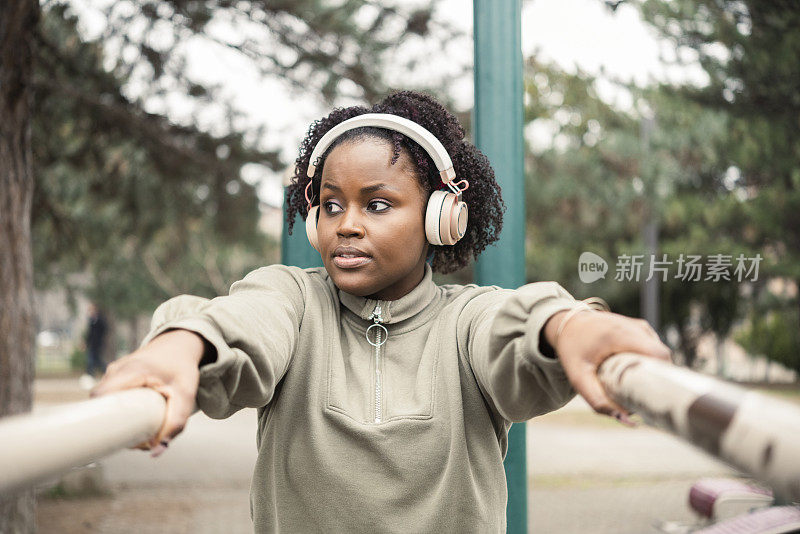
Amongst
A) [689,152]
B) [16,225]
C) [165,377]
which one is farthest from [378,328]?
[689,152]

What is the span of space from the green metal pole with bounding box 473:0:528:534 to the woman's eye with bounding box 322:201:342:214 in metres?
0.90

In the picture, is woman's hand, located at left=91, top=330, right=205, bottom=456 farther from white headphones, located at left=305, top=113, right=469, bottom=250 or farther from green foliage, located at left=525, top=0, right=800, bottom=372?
green foliage, located at left=525, top=0, right=800, bottom=372

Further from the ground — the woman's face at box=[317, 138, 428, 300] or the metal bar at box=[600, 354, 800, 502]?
the woman's face at box=[317, 138, 428, 300]

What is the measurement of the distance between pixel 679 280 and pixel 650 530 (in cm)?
1094

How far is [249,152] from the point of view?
6.32 metres

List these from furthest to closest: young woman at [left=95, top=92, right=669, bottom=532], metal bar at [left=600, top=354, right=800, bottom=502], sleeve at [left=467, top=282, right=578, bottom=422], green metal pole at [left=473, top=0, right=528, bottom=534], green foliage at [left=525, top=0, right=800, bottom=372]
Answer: green foliage at [left=525, top=0, right=800, bottom=372] → green metal pole at [left=473, top=0, right=528, bottom=534] → young woman at [left=95, top=92, right=669, bottom=532] → sleeve at [left=467, top=282, right=578, bottom=422] → metal bar at [left=600, top=354, right=800, bottom=502]

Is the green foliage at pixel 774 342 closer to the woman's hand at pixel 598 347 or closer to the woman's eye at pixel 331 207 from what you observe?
the woman's eye at pixel 331 207

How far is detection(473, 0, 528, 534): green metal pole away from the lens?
7.50 feet

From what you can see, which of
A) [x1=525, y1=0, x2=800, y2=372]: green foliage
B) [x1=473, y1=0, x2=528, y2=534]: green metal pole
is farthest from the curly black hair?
[x1=525, y1=0, x2=800, y2=372]: green foliage

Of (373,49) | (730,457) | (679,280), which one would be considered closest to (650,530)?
(373,49)

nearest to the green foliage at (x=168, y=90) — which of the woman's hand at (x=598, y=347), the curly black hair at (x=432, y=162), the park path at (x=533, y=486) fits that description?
the park path at (x=533, y=486)

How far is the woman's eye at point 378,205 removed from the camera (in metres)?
1.49

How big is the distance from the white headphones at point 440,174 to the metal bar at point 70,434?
76 cm

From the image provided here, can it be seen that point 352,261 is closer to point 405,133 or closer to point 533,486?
point 405,133
